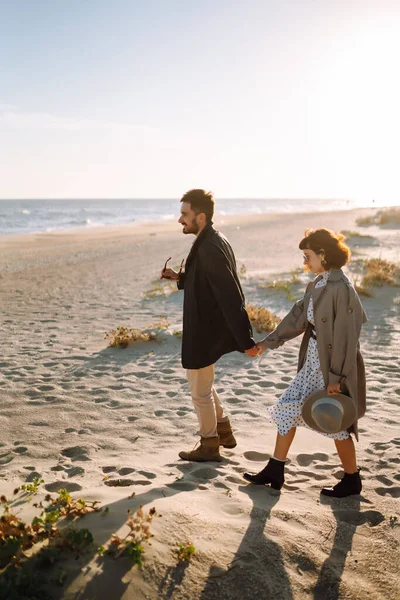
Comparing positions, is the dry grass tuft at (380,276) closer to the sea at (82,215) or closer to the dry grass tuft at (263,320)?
the dry grass tuft at (263,320)

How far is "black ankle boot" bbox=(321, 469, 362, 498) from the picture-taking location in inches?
154

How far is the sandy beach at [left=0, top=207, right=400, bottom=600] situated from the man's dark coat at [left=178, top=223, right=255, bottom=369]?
1.00 m

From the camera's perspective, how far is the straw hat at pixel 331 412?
11.8 feet

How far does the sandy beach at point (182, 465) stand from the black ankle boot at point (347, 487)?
0.21 ft

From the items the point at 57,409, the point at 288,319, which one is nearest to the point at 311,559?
the point at 288,319

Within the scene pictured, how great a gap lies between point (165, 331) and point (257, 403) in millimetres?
3070

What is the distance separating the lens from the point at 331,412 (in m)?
3.60

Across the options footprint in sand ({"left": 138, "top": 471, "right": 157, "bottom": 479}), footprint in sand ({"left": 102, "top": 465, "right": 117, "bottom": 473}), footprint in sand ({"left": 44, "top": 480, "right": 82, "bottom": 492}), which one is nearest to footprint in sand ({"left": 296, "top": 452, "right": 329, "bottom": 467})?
footprint in sand ({"left": 138, "top": 471, "right": 157, "bottom": 479})

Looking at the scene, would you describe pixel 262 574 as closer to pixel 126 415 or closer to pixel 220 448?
pixel 220 448

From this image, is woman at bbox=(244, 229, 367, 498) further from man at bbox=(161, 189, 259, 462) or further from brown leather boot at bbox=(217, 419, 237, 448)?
brown leather boot at bbox=(217, 419, 237, 448)

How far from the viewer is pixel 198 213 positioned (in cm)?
427

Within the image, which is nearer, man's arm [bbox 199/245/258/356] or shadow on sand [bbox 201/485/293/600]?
shadow on sand [bbox 201/485/293/600]

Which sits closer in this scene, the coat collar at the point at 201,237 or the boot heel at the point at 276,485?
the boot heel at the point at 276,485

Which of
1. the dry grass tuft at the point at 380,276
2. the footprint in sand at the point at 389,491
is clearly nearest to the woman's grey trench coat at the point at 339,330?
the footprint in sand at the point at 389,491
